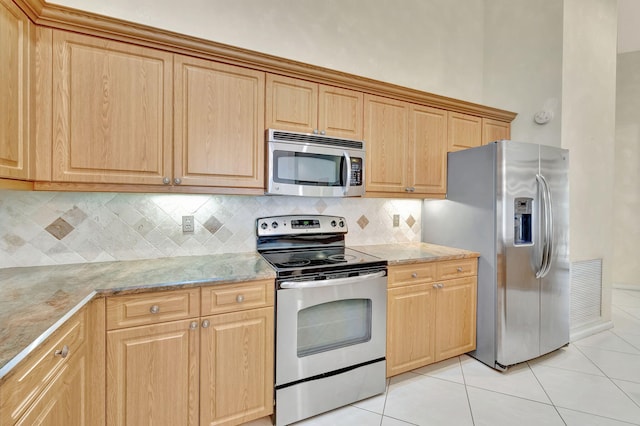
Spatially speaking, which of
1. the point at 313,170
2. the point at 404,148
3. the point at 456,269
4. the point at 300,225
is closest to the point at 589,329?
the point at 456,269

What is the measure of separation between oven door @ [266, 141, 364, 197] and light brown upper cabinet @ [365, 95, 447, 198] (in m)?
0.21

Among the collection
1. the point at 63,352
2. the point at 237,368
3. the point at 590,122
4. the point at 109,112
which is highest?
the point at 590,122

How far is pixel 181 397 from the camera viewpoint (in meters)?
1.50

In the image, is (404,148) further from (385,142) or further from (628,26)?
(628,26)

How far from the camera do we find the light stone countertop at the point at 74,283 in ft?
2.97

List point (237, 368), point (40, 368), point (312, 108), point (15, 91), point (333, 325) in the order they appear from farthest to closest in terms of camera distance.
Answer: point (312, 108), point (333, 325), point (237, 368), point (15, 91), point (40, 368)

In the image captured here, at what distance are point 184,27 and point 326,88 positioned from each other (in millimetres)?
1086

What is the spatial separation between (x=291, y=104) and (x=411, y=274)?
1489 millimetres

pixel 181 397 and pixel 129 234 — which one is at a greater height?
pixel 129 234

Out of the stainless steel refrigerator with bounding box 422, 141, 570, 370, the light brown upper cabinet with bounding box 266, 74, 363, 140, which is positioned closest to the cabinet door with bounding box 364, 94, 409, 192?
the light brown upper cabinet with bounding box 266, 74, 363, 140

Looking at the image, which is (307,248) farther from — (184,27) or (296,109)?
(184,27)

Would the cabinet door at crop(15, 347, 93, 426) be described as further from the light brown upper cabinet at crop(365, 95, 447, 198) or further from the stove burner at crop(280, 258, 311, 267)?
the light brown upper cabinet at crop(365, 95, 447, 198)

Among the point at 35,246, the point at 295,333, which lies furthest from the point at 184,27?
the point at 295,333

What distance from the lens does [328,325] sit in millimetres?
1869
